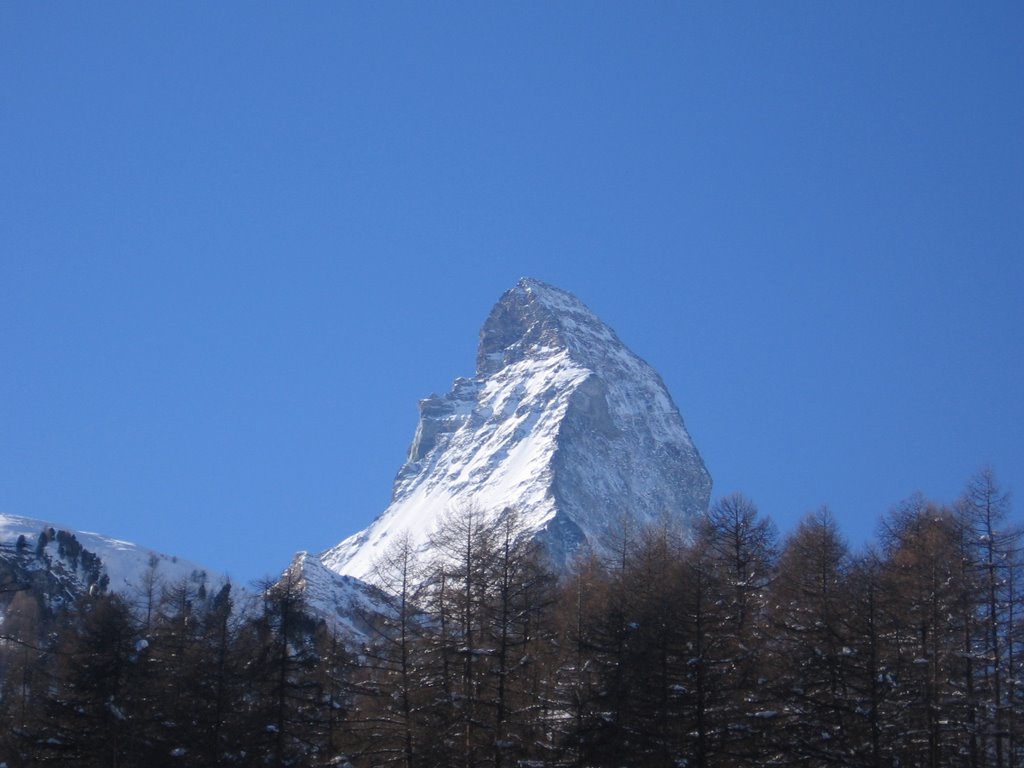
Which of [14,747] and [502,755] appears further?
[14,747]

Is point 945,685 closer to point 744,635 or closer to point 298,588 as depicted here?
point 744,635

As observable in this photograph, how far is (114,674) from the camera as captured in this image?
202 ft

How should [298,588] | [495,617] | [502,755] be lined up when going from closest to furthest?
[502,755] → [495,617] → [298,588]

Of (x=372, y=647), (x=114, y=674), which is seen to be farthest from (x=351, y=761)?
(x=114, y=674)

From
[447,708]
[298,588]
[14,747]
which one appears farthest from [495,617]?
[14,747]

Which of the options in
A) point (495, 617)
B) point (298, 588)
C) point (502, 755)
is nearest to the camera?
point (502, 755)

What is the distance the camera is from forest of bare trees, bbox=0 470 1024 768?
55844mm

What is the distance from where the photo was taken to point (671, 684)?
187ft

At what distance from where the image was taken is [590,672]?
187 ft

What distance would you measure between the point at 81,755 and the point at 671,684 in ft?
80.5

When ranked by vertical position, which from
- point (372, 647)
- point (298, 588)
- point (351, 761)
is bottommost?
point (351, 761)

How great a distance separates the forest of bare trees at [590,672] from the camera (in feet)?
183

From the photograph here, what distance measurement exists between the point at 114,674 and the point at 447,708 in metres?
14.7

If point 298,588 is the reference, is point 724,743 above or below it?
below
